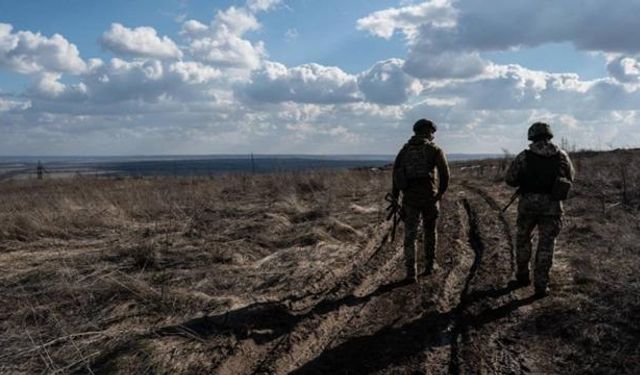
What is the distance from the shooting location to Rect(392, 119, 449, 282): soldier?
7285 millimetres

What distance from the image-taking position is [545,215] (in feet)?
21.5

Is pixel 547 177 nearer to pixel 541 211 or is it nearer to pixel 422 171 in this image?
pixel 541 211

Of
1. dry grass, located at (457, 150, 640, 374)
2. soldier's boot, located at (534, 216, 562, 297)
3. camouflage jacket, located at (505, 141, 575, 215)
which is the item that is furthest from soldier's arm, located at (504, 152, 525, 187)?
dry grass, located at (457, 150, 640, 374)

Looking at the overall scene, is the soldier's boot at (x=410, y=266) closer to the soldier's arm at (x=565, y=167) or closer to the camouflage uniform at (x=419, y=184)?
the camouflage uniform at (x=419, y=184)

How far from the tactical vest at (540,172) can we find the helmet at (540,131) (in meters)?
0.20

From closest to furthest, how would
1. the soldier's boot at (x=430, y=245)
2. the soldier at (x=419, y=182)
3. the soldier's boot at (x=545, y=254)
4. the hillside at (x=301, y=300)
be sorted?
1. the hillside at (x=301, y=300)
2. the soldier's boot at (x=545, y=254)
3. the soldier at (x=419, y=182)
4. the soldier's boot at (x=430, y=245)

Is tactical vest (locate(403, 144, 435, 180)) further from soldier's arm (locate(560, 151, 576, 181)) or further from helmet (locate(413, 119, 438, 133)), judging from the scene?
soldier's arm (locate(560, 151, 576, 181))

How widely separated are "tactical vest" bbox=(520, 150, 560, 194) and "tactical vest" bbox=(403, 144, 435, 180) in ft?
3.93

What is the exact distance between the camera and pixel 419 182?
7.39 m

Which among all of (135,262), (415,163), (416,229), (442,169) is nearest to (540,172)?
(442,169)

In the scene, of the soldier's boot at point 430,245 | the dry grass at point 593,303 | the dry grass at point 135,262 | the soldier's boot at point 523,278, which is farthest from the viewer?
the soldier's boot at point 430,245

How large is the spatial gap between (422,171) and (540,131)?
4.98 feet

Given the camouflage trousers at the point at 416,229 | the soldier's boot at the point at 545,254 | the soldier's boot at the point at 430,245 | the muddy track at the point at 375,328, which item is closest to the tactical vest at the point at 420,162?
the camouflage trousers at the point at 416,229

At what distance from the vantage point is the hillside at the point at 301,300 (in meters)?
4.87
